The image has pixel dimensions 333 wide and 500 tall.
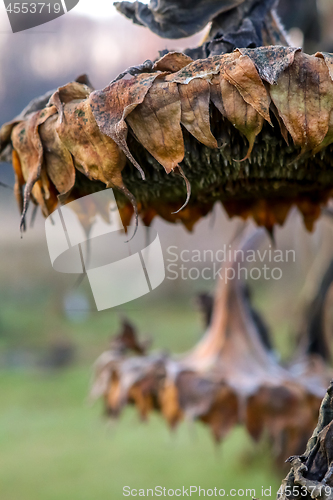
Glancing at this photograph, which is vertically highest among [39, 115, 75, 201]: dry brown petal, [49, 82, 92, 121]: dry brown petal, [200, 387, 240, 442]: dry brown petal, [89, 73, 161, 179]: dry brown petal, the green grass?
[49, 82, 92, 121]: dry brown petal

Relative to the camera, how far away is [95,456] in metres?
1.68

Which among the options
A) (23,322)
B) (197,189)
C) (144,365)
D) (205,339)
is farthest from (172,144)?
(23,322)

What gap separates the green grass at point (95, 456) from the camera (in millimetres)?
1395

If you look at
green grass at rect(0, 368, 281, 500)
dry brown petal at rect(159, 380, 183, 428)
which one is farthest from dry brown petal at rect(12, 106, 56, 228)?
green grass at rect(0, 368, 281, 500)

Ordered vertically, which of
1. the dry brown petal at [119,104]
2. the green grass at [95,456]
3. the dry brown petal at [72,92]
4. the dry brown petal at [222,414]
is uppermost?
the dry brown petal at [72,92]

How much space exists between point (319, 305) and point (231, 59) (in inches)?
31.6

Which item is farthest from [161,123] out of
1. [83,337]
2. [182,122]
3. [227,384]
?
[83,337]

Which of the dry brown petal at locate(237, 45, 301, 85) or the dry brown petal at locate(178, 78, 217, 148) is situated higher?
the dry brown petal at locate(237, 45, 301, 85)

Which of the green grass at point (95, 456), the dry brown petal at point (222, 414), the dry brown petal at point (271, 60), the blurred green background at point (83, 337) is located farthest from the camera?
the green grass at point (95, 456)

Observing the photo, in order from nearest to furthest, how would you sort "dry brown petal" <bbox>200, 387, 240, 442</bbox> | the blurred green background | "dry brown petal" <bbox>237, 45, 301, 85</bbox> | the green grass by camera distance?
"dry brown petal" <bbox>237, 45, 301, 85</bbox>
"dry brown petal" <bbox>200, 387, 240, 442</bbox>
the blurred green background
the green grass

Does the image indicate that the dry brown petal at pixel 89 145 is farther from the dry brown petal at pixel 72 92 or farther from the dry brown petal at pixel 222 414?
the dry brown petal at pixel 222 414

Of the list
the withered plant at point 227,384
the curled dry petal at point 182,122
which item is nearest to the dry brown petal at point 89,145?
the curled dry petal at point 182,122

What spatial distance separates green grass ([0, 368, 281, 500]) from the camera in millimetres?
1395

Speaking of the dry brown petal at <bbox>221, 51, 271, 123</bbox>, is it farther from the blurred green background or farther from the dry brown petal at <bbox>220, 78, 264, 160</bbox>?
the blurred green background
